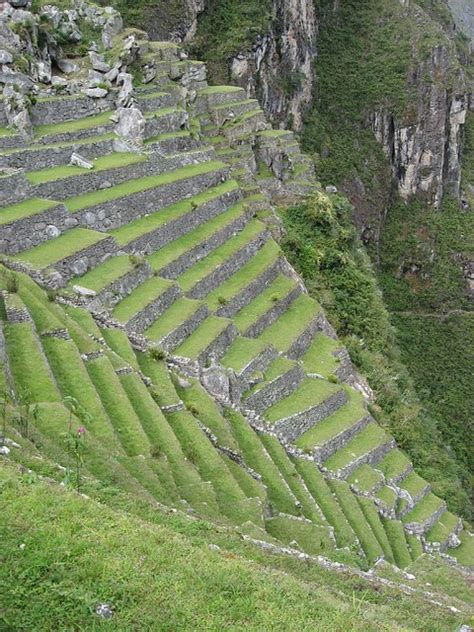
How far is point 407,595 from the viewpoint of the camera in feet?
32.9

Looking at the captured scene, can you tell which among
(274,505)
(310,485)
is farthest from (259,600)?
(310,485)

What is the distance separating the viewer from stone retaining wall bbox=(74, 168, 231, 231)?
63.8ft

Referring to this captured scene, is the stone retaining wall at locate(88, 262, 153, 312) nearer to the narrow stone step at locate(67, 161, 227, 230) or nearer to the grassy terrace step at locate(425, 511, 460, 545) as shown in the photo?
the narrow stone step at locate(67, 161, 227, 230)

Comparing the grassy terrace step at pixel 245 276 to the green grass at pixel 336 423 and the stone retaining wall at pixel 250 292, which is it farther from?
the green grass at pixel 336 423

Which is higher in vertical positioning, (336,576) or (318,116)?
(336,576)

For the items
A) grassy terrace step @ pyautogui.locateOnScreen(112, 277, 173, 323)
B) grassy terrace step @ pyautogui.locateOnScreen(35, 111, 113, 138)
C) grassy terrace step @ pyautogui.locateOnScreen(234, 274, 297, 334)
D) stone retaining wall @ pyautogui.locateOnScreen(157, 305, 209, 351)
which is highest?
grassy terrace step @ pyautogui.locateOnScreen(35, 111, 113, 138)

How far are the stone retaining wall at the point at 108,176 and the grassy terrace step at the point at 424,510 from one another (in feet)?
42.8

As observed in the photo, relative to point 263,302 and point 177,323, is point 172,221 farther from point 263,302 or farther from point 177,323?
point 177,323

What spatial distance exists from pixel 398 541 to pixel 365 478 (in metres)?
1.73

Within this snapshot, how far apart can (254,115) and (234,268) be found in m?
14.8

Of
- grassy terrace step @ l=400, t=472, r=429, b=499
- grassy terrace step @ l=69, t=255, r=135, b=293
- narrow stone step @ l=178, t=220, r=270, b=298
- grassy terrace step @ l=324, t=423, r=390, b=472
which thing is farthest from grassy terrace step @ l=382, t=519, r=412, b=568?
grassy terrace step @ l=69, t=255, r=135, b=293

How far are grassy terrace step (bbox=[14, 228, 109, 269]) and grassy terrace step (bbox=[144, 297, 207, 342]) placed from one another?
8.61ft

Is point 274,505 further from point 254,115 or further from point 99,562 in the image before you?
point 254,115

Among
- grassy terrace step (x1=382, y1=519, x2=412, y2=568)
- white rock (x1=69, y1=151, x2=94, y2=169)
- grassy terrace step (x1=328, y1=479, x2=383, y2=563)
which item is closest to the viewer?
grassy terrace step (x1=328, y1=479, x2=383, y2=563)
